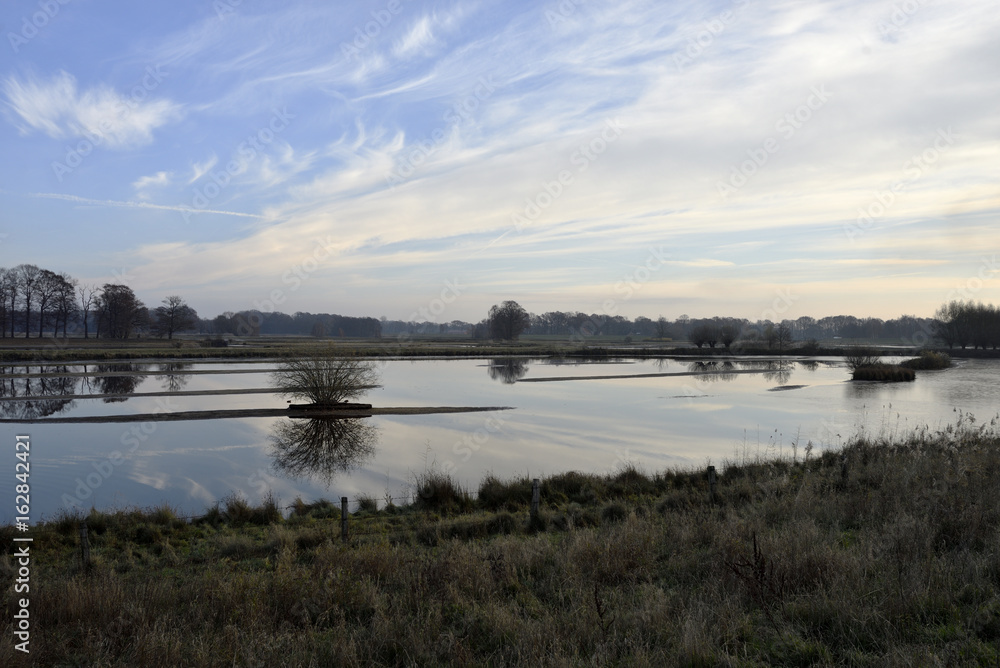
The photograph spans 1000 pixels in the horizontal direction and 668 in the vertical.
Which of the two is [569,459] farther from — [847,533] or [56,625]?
[56,625]

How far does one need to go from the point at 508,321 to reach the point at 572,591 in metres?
110

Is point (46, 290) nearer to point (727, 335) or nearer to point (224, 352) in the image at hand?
point (224, 352)

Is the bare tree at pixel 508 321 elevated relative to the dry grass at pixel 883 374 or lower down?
elevated

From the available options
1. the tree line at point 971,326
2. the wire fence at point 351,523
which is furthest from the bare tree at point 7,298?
the tree line at point 971,326

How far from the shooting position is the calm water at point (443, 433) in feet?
46.5

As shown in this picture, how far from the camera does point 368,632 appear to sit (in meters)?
5.19

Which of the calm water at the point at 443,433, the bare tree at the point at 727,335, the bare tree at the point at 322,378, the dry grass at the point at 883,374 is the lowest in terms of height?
the calm water at the point at 443,433

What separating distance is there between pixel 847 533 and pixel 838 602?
3172 millimetres

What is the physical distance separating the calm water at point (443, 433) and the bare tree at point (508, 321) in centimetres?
7797

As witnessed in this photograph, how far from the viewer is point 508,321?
381 feet

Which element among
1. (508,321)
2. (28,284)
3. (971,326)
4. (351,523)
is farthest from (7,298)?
(971,326)

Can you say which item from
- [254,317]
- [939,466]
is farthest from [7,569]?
[254,317]

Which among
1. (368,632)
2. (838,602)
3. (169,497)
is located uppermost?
(838,602)

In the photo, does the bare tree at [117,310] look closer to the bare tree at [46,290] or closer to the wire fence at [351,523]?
the bare tree at [46,290]
